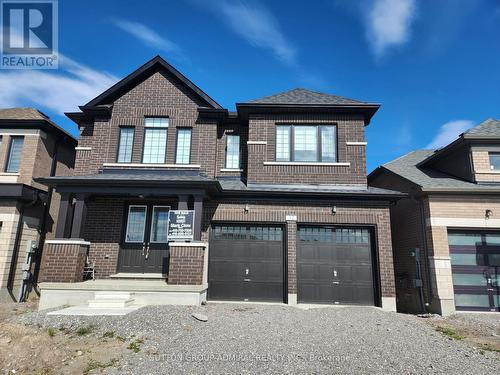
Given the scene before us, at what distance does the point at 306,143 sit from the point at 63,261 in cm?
911

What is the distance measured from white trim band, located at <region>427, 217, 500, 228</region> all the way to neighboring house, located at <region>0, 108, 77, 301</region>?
1498 centimetres

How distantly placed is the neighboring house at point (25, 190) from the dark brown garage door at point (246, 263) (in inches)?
→ 287

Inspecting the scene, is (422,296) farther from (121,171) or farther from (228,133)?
(121,171)

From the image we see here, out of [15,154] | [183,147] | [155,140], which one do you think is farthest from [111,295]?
[15,154]

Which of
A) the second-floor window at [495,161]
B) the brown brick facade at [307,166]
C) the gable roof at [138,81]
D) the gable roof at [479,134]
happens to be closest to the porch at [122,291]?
the brown brick facade at [307,166]

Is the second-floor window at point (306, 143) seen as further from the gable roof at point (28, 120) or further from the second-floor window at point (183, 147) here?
the gable roof at point (28, 120)

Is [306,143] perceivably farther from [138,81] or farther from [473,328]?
[473,328]

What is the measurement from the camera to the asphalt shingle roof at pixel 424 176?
36.6 feet

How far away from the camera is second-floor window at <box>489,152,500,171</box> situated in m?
11.9

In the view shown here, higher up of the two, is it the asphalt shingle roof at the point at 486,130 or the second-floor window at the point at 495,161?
the asphalt shingle roof at the point at 486,130

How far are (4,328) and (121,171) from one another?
616 centimetres

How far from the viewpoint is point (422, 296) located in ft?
36.5

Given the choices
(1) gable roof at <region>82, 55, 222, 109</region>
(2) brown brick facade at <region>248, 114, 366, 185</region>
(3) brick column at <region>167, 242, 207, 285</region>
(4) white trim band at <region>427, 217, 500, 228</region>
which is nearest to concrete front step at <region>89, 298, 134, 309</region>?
(3) brick column at <region>167, 242, 207, 285</region>

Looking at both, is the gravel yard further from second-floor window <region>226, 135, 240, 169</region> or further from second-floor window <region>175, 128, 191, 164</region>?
second-floor window <region>226, 135, 240, 169</region>
